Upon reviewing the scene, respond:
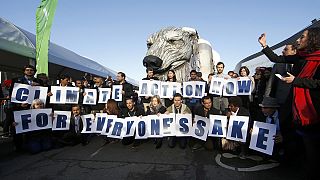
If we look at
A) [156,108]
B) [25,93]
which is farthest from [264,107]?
[25,93]

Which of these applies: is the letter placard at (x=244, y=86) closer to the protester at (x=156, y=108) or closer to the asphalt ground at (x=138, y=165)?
the asphalt ground at (x=138, y=165)

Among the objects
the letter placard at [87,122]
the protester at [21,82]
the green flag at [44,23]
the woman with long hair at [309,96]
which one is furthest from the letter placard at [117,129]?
the green flag at [44,23]

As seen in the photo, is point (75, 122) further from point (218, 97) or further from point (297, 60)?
point (297, 60)

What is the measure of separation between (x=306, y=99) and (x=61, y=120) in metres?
5.09

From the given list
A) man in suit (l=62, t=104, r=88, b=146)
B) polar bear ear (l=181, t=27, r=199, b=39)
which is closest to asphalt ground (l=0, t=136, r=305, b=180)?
man in suit (l=62, t=104, r=88, b=146)

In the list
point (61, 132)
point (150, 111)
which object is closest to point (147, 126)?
point (150, 111)

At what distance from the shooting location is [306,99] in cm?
286

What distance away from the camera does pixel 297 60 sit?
328cm

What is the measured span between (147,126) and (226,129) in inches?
66.5

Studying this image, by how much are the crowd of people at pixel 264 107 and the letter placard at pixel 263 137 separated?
0.11 metres

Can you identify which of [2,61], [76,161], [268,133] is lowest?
[76,161]

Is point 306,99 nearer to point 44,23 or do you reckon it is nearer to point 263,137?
point 263,137

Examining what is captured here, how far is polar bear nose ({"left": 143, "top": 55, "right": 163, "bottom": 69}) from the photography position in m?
6.64

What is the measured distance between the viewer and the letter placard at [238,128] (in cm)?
498
